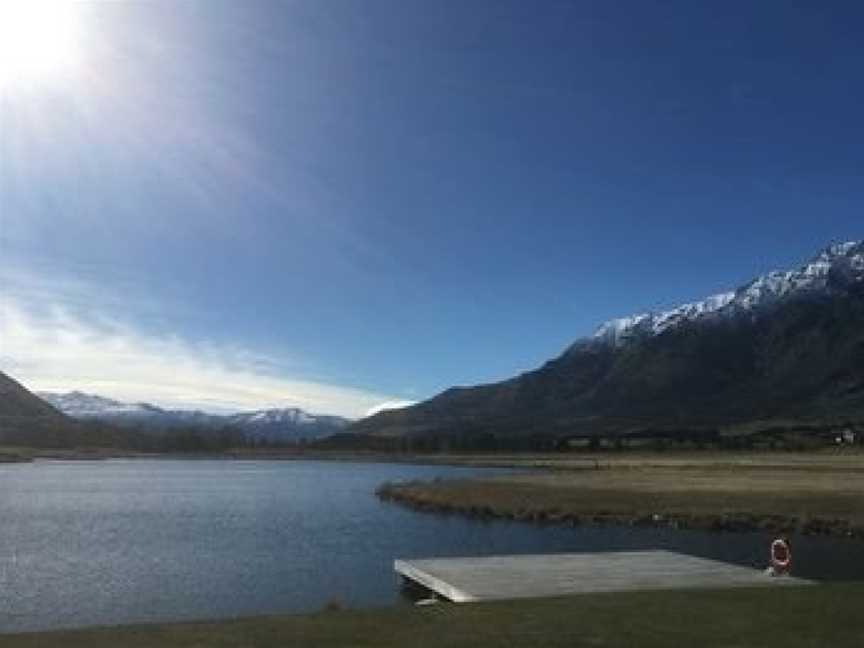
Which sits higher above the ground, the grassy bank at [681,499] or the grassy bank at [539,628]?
the grassy bank at [681,499]

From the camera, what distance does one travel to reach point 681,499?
8625 cm

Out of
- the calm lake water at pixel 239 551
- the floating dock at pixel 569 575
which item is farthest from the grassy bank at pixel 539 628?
the calm lake water at pixel 239 551

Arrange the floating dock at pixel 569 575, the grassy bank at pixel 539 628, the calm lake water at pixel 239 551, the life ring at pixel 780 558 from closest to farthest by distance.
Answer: the grassy bank at pixel 539 628 < the floating dock at pixel 569 575 < the life ring at pixel 780 558 < the calm lake water at pixel 239 551

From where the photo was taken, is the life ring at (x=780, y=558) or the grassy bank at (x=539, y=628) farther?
the life ring at (x=780, y=558)

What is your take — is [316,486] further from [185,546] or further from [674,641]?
[674,641]

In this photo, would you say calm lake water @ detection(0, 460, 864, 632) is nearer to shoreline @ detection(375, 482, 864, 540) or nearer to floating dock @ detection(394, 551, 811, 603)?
shoreline @ detection(375, 482, 864, 540)

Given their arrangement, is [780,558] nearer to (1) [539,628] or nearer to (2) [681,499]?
(1) [539,628]

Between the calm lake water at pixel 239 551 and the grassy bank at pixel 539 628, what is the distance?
562 inches

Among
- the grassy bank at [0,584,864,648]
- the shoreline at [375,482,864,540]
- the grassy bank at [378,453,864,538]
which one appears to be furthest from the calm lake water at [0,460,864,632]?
the grassy bank at [0,584,864,648]

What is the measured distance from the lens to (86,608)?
39531 millimetres

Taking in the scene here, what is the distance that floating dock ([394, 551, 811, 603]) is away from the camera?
34562 mm

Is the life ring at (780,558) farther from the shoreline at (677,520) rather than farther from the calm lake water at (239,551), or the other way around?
the shoreline at (677,520)

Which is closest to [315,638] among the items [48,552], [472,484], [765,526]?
[48,552]

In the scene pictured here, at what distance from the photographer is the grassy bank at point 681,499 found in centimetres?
7181
